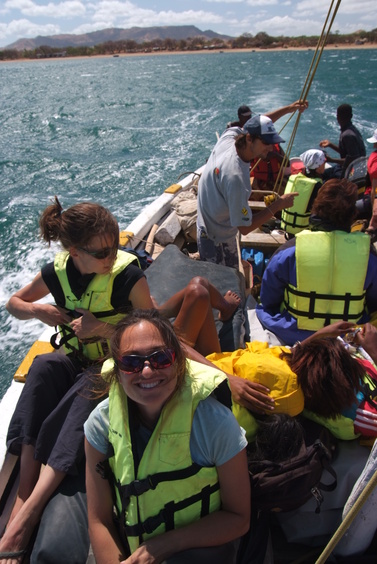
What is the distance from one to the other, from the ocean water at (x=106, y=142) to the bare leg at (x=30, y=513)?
245 centimetres

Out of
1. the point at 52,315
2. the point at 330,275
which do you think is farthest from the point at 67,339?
the point at 330,275

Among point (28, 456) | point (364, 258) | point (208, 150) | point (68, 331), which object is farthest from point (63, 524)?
point (208, 150)

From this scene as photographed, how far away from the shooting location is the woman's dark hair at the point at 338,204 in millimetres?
2172

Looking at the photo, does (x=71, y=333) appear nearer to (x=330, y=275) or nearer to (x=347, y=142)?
(x=330, y=275)

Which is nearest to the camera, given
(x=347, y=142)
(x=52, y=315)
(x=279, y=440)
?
(x=279, y=440)

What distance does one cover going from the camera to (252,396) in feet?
5.25

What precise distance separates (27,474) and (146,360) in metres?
0.83

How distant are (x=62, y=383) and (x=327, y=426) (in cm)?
111

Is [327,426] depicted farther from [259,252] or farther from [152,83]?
[152,83]

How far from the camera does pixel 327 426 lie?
5.45 ft

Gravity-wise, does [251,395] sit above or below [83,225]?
below

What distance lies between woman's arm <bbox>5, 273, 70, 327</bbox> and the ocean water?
2097 millimetres

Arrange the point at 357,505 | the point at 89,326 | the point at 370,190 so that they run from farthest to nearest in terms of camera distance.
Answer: the point at 370,190
the point at 89,326
the point at 357,505

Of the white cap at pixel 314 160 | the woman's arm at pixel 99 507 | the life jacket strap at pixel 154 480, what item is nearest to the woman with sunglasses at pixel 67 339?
the woman's arm at pixel 99 507
